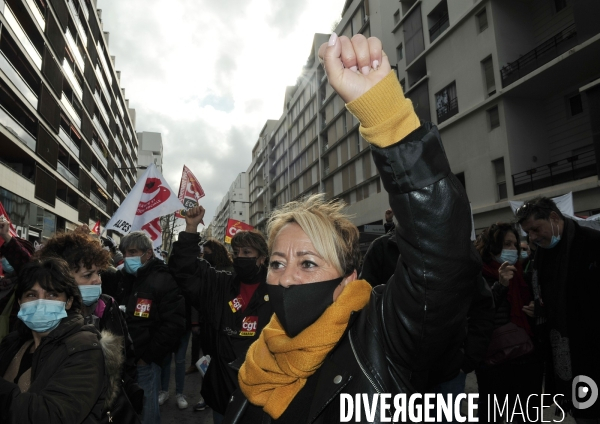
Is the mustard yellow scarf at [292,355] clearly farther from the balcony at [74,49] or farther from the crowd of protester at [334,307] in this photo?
the balcony at [74,49]

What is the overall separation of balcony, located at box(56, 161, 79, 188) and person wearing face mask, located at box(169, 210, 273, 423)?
28.0 metres

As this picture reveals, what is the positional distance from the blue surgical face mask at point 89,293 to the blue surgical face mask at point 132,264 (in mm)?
1226

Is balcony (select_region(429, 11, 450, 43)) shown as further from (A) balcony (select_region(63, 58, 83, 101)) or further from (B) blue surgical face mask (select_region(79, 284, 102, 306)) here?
(A) balcony (select_region(63, 58, 83, 101))

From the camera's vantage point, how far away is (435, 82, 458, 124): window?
1978 cm

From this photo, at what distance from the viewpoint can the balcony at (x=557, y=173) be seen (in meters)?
13.6

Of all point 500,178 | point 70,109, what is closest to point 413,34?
point 500,178

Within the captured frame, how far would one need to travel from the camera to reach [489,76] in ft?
58.2

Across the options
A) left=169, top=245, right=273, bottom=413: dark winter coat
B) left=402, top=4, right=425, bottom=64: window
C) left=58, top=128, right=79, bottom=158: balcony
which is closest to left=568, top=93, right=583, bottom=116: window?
left=402, top=4, right=425, bottom=64: window

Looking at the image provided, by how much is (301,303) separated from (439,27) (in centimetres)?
2308

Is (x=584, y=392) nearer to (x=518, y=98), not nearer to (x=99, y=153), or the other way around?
(x=518, y=98)

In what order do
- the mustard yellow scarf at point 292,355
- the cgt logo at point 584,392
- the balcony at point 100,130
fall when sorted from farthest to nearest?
the balcony at point 100,130
the cgt logo at point 584,392
the mustard yellow scarf at point 292,355

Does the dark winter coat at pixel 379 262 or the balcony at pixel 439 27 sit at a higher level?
the balcony at pixel 439 27

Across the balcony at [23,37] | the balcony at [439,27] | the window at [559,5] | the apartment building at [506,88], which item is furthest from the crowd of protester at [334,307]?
the balcony at [439,27]

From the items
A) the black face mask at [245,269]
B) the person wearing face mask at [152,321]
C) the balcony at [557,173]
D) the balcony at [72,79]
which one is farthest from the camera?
the balcony at [72,79]
